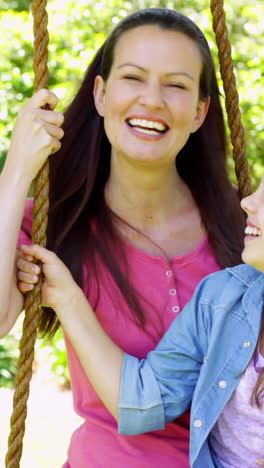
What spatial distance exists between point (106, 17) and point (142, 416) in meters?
5.00

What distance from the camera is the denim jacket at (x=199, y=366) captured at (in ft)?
6.36

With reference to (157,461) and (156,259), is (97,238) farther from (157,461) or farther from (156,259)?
(157,461)

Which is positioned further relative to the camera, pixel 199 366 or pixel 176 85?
pixel 176 85

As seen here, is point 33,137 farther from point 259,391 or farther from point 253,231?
point 259,391

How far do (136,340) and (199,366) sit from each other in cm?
26

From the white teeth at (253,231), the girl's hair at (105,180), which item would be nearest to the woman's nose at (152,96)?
the girl's hair at (105,180)

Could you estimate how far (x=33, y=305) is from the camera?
2.04 metres

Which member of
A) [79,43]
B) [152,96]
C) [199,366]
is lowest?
[199,366]

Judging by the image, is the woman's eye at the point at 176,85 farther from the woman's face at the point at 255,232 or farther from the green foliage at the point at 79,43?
the green foliage at the point at 79,43

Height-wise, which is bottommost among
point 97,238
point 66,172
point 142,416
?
point 142,416

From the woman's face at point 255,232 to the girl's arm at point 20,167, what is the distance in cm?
49

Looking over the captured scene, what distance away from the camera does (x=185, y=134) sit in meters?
2.30

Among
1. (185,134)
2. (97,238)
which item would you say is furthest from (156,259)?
(185,134)

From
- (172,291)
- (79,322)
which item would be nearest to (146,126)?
(172,291)
